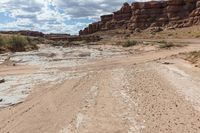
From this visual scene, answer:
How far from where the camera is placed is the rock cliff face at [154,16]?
4250 inches

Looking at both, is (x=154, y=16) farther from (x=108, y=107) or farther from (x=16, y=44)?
(x=108, y=107)

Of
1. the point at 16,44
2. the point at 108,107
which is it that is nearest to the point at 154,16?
the point at 16,44

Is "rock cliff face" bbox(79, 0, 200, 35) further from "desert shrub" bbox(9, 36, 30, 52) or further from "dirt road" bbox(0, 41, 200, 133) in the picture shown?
"dirt road" bbox(0, 41, 200, 133)

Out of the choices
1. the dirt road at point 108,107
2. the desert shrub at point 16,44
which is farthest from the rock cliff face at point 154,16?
the dirt road at point 108,107

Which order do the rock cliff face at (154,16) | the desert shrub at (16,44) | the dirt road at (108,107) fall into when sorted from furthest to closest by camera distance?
the rock cliff face at (154,16) → the desert shrub at (16,44) → the dirt road at (108,107)

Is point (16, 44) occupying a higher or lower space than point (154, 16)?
lower

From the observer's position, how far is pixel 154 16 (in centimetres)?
12619

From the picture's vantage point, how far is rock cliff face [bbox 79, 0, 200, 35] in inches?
4250

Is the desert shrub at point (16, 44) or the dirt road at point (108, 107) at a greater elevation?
the dirt road at point (108, 107)

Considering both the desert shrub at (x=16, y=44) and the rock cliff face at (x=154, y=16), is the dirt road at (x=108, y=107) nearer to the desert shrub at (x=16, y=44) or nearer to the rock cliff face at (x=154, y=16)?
the desert shrub at (x=16, y=44)

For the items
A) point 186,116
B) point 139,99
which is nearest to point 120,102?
point 139,99

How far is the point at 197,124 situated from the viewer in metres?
10.1

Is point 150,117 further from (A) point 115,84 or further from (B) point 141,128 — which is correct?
(A) point 115,84

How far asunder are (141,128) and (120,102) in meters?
3.45
